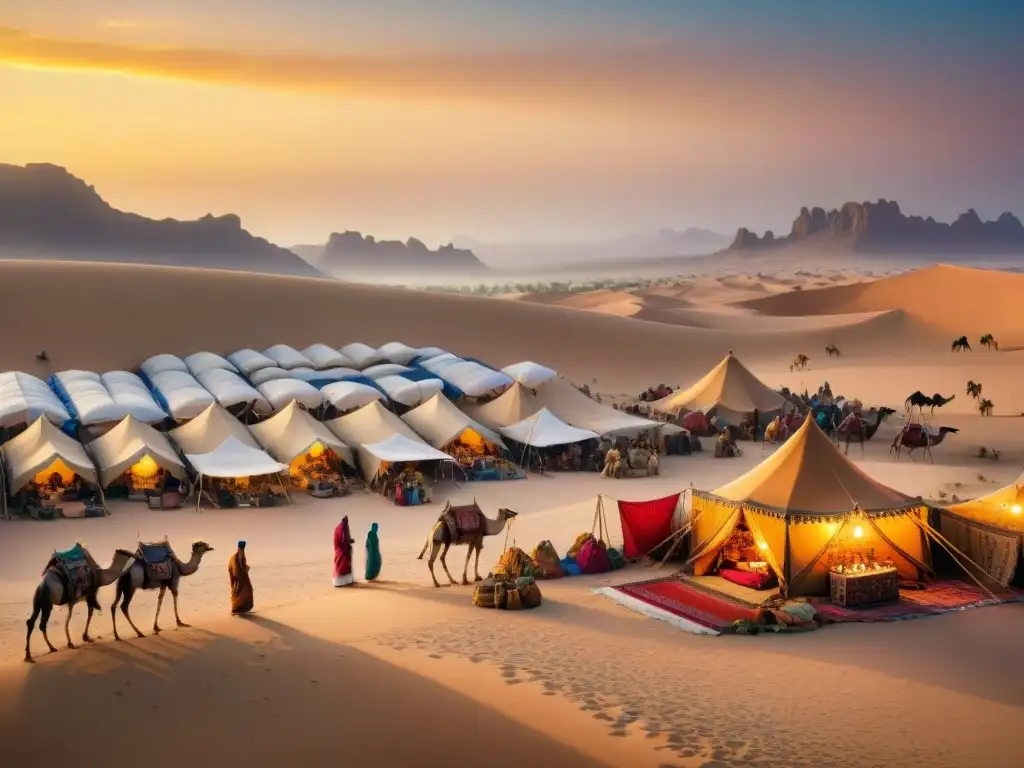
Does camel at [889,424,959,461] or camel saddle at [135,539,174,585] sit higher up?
camel at [889,424,959,461]

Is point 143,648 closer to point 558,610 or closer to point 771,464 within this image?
point 558,610

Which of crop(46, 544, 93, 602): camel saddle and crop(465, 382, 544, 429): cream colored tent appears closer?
crop(46, 544, 93, 602): camel saddle

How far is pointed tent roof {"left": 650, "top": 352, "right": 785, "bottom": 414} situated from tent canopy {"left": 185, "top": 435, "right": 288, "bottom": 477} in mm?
13897

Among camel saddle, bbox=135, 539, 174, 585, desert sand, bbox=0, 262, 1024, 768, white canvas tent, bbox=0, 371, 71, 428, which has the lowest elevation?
desert sand, bbox=0, 262, 1024, 768

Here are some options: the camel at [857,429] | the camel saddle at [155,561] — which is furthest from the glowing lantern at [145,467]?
the camel at [857,429]

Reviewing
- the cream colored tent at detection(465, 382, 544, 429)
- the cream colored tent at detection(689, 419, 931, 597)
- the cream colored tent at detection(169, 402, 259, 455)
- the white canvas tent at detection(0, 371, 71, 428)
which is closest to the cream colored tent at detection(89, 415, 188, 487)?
the cream colored tent at detection(169, 402, 259, 455)

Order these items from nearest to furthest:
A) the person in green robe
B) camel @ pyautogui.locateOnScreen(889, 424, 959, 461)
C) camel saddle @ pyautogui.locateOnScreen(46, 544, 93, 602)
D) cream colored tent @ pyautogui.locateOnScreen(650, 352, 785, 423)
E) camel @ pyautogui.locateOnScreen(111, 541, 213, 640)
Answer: camel saddle @ pyautogui.locateOnScreen(46, 544, 93, 602)
camel @ pyautogui.locateOnScreen(111, 541, 213, 640)
the person in green robe
camel @ pyautogui.locateOnScreen(889, 424, 959, 461)
cream colored tent @ pyautogui.locateOnScreen(650, 352, 785, 423)

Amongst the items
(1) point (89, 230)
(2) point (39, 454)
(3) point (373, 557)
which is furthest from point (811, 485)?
(1) point (89, 230)

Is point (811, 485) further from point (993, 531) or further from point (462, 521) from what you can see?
point (462, 521)

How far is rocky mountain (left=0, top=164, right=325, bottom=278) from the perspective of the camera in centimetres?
15288

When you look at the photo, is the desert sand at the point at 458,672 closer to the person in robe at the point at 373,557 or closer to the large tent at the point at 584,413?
the person in robe at the point at 373,557

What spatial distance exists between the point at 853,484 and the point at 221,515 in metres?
12.8

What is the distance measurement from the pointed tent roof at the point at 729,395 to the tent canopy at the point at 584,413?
2570 millimetres

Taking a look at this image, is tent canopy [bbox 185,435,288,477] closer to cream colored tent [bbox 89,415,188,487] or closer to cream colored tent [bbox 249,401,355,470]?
cream colored tent [bbox 89,415,188,487]
